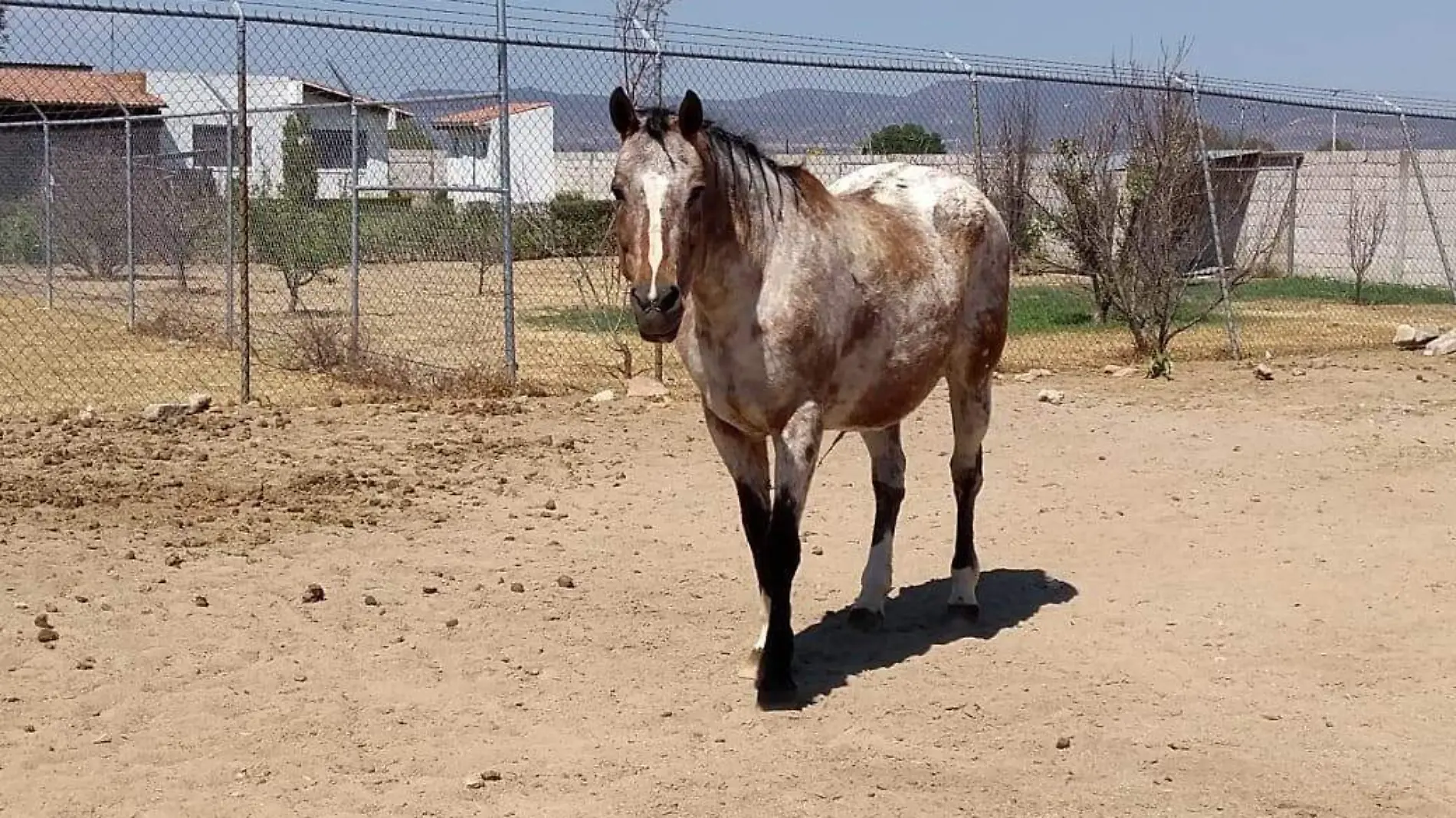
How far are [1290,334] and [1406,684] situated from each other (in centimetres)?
1382

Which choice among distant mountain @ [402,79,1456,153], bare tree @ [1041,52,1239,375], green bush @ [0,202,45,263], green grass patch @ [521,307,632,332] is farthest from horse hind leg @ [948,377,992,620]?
green bush @ [0,202,45,263]

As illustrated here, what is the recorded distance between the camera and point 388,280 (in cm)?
2536

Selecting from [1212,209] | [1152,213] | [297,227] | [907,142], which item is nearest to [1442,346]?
[1212,209]

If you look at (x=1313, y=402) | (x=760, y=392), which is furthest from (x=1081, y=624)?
(x=1313, y=402)

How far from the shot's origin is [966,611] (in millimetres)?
6609

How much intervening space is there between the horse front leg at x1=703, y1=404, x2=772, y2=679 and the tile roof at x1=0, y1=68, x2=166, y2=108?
2637cm

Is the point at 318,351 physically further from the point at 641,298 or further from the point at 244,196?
the point at 641,298

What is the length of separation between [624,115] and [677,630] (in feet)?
7.00

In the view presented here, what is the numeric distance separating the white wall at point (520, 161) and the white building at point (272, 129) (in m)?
1.09

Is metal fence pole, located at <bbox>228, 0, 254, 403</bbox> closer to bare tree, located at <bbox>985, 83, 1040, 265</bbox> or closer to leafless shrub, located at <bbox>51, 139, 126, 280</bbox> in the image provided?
bare tree, located at <bbox>985, 83, 1040, 265</bbox>

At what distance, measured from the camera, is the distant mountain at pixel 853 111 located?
13.2m

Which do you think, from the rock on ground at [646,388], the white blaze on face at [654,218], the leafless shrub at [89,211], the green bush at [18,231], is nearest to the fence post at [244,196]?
the rock on ground at [646,388]

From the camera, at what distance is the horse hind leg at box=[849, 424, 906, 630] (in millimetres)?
6461

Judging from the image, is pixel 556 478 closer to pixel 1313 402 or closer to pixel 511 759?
pixel 511 759
